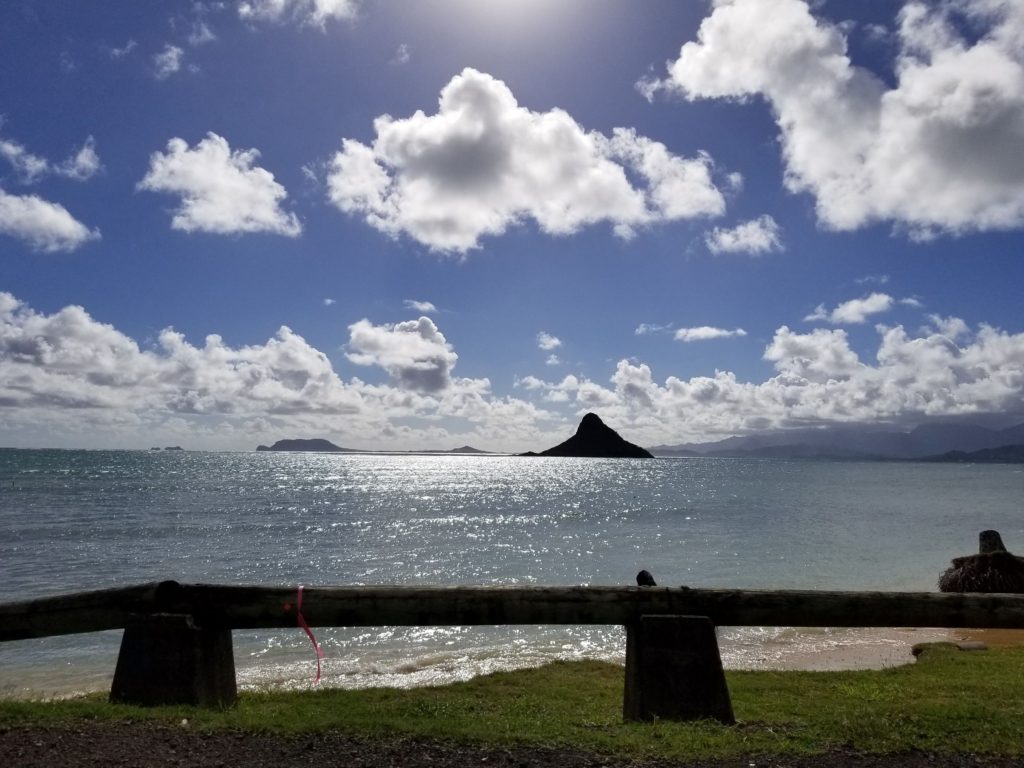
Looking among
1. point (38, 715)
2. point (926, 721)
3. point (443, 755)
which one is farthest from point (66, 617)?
point (926, 721)

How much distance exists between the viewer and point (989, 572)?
20172 millimetres

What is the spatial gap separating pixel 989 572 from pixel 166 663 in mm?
21737

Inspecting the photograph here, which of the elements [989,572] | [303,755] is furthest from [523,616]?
[989,572]

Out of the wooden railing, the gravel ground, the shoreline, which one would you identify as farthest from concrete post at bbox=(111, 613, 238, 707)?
the shoreline

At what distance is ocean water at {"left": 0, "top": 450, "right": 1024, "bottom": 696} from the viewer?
16.4 m

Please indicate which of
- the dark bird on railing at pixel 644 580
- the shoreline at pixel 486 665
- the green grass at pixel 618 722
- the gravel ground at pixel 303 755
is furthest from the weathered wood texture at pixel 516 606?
the shoreline at pixel 486 665

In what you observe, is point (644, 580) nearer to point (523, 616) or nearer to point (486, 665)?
point (523, 616)

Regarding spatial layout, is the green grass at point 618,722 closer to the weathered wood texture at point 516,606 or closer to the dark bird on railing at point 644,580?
the weathered wood texture at point 516,606

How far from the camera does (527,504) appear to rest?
8825cm

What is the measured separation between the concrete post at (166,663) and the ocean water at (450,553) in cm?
818

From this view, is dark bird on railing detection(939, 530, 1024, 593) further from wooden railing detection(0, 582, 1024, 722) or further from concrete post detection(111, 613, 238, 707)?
concrete post detection(111, 613, 238, 707)

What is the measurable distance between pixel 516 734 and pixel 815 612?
286 centimetres

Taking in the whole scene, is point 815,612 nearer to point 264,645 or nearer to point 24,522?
point 264,645

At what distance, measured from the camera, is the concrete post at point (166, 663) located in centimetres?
629
